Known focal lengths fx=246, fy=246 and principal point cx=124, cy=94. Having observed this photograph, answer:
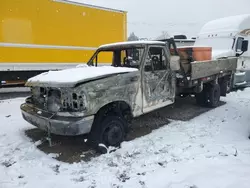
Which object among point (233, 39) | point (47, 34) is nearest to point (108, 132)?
point (47, 34)

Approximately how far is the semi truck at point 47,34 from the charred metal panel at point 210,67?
304cm

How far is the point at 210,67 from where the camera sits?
7086 mm

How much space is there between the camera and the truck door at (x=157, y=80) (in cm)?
511

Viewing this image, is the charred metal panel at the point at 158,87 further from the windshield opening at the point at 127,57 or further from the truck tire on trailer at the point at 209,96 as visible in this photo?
the truck tire on trailer at the point at 209,96

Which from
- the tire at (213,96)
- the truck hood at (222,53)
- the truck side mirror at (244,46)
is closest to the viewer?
the tire at (213,96)

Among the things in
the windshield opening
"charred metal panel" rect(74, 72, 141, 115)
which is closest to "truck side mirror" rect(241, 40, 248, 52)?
the windshield opening

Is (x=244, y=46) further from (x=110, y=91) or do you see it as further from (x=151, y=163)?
(x=151, y=163)

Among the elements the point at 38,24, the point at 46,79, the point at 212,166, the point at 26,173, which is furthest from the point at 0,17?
the point at 212,166

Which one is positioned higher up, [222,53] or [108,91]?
[222,53]

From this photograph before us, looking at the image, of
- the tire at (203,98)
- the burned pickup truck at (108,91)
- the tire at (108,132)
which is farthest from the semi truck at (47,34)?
the tire at (108,132)

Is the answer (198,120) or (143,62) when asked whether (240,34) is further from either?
(143,62)

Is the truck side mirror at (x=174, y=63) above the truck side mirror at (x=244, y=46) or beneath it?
beneath

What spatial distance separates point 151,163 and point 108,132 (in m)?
0.96

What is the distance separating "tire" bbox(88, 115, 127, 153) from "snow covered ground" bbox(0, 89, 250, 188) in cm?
19
